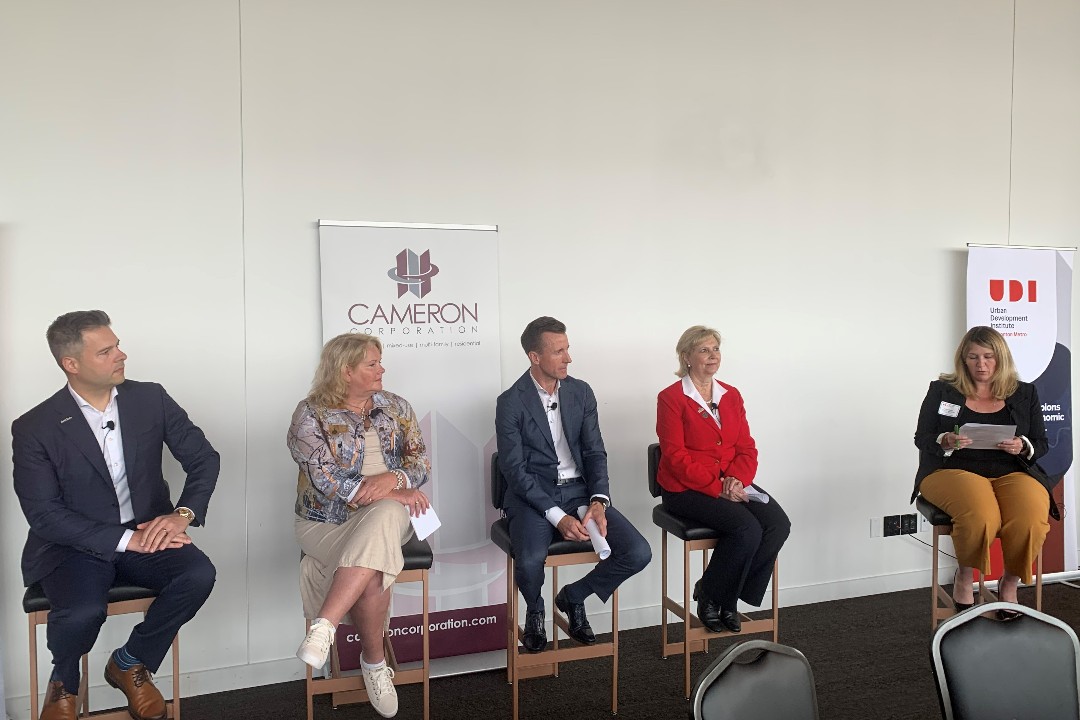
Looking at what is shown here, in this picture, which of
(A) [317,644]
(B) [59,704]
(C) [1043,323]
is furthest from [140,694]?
(C) [1043,323]

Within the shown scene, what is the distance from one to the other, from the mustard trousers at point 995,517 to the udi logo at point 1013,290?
1266 millimetres

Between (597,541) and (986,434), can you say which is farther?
(986,434)

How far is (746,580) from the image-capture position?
3.64 m

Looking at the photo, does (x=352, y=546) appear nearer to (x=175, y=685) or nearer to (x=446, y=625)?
(x=175, y=685)

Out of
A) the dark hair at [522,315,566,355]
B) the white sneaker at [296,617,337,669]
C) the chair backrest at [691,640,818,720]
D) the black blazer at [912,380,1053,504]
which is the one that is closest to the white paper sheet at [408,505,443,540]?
the white sneaker at [296,617,337,669]

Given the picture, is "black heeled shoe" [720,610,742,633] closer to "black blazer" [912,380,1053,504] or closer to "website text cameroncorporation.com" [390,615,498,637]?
"website text cameroncorporation.com" [390,615,498,637]

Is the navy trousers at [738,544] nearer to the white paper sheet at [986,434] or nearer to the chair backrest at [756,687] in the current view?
the white paper sheet at [986,434]

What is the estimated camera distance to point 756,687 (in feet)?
5.50

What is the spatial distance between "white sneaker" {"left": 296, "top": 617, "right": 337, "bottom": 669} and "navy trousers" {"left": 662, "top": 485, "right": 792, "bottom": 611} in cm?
161

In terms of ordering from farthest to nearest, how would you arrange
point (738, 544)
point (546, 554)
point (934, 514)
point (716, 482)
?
point (934, 514), point (716, 482), point (738, 544), point (546, 554)

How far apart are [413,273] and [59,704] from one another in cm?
210

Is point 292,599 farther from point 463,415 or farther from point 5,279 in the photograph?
point 5,279

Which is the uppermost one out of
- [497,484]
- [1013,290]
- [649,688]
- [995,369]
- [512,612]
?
[1013,290]

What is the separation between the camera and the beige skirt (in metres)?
2.96
